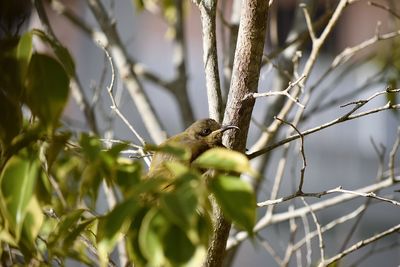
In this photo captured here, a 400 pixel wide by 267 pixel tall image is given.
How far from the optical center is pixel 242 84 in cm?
206

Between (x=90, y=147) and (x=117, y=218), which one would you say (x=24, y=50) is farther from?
(x=117, y=218)

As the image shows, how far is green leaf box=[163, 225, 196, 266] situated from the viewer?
3.99 ft

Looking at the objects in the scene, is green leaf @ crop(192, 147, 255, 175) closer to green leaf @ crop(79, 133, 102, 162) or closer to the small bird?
green leaf @ crop(79, 133, 102, 162)

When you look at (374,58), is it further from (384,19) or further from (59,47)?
(384,19)

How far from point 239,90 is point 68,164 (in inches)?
31.9

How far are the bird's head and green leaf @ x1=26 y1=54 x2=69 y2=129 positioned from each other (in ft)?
3.44

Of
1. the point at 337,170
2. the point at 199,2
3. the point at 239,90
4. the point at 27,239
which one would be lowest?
the point at 337,170

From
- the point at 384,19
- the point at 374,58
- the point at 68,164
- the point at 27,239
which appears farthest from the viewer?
the point at 384,19

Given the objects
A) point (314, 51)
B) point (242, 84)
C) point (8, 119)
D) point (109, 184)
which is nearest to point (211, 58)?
point (242, 84)

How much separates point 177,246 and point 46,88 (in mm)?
405

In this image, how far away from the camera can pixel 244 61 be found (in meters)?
2.06

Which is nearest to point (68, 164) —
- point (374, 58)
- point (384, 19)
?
point (374, 58)

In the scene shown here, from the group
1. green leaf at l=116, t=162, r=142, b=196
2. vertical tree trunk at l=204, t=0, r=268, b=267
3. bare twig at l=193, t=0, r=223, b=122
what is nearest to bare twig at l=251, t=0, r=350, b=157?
bare twig at l=193, t=0, r=223, b=122

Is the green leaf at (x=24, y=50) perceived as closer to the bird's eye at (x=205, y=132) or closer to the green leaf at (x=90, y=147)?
the green leaf at (x=90, y=147)
